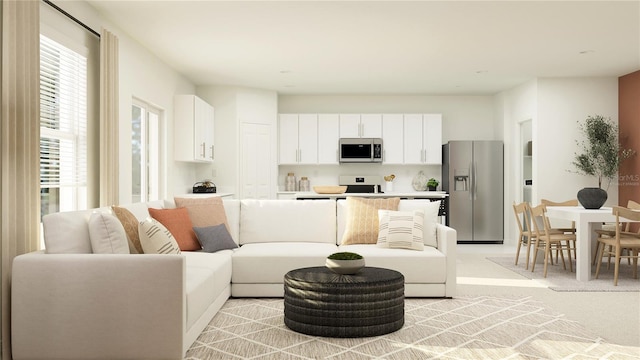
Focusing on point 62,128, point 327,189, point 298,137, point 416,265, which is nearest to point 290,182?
point 298,137

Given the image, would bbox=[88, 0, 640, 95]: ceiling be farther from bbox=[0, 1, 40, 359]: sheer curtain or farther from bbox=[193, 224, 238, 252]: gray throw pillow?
bbox=[193, 224, 238, 252]: gray throw pillow

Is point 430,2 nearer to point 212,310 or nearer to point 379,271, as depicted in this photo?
point 379,271

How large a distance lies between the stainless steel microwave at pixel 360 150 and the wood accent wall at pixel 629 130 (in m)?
3.71

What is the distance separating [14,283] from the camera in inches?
129

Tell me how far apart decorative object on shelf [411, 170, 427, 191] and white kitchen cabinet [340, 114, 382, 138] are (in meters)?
1.03

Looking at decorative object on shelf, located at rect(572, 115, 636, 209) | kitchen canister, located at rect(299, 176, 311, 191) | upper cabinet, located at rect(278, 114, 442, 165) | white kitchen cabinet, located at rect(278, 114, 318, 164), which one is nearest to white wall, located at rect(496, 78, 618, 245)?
decorative object on shelf, located at rect(572, 115, 636, 209)

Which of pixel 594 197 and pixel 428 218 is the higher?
pixel 594 197

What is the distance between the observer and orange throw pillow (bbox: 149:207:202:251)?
488 cm

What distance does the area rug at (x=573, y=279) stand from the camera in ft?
18.3

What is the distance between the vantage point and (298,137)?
33.2ft

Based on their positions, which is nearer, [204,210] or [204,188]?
[204,210]

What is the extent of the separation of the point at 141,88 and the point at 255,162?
3.27 m

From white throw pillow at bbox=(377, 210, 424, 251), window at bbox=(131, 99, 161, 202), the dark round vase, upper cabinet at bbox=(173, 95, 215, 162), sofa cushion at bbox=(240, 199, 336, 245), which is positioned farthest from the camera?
→ upper cabinet at bbox=(173, 95, 215, 162)

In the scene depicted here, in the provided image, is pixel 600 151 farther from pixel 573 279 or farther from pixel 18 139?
pixel 18 139
